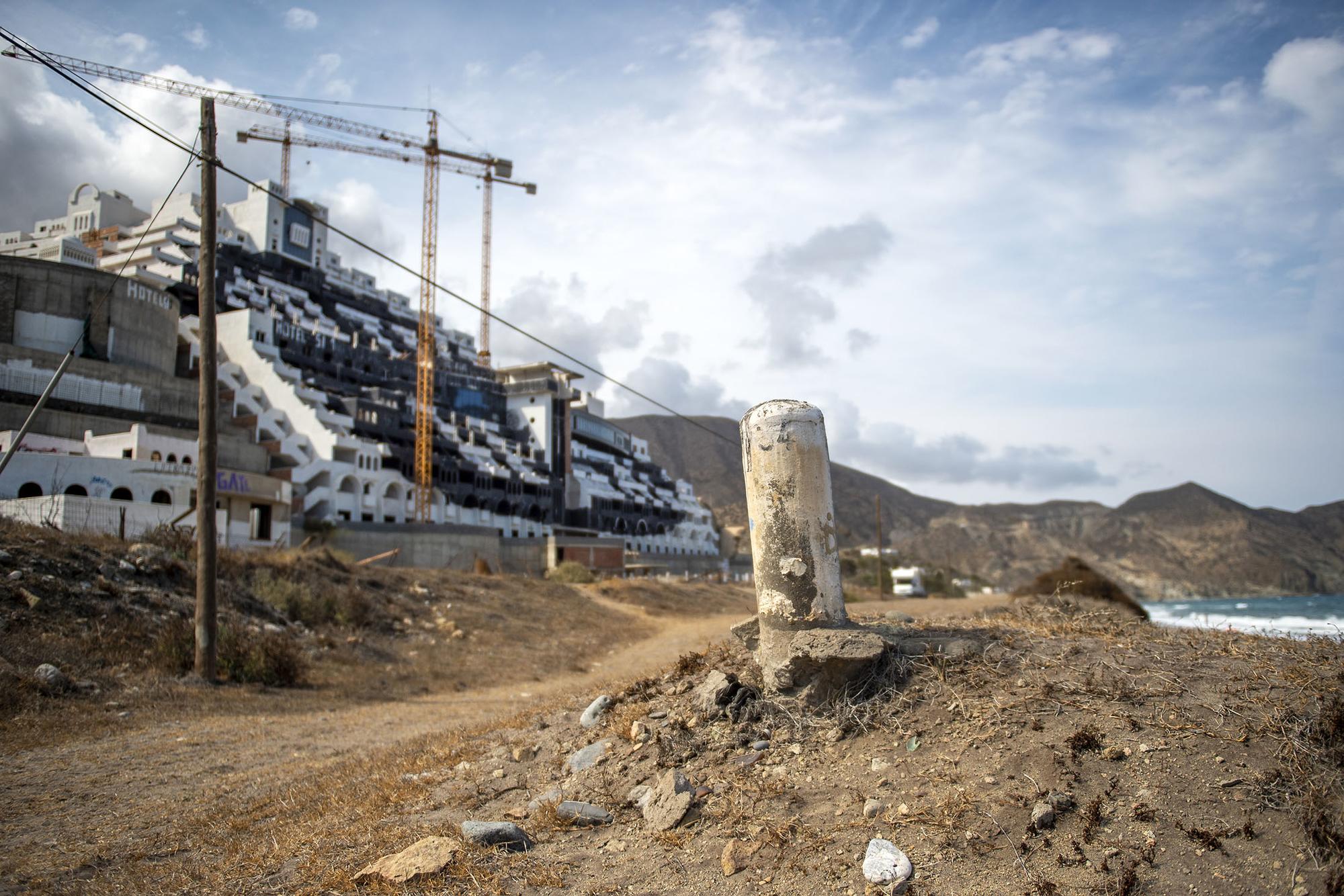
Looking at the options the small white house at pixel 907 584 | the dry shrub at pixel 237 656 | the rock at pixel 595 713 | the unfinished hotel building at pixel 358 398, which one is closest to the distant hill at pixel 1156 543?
the unfinished hotel building at pixel 358 398

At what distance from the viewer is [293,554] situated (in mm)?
24125

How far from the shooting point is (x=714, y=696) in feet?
22.1

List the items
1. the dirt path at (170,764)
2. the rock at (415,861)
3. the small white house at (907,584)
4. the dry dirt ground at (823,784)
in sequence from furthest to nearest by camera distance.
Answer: the small white house at (907,584)
the dirt path at (170,764)
the rock at (415,861)
the dry dirt ground at (823,784)

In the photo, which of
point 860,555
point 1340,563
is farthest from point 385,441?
point 1340,563

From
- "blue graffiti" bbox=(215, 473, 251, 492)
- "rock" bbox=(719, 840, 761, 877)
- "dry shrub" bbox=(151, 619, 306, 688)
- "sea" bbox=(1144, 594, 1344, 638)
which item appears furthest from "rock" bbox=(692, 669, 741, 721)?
"sea" bbox=(1144, 594, 1344, 638)

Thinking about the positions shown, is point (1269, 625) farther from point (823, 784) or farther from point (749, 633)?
point (823, 784)

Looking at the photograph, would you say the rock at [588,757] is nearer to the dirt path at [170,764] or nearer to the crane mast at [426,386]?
the dirt path at [170,764]

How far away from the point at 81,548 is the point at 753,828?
1711cm

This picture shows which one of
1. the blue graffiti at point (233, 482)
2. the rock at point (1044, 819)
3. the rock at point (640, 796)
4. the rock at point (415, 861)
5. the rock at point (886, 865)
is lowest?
the rock at point (415, 861)

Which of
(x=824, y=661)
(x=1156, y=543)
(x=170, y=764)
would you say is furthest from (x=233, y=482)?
(x=1156, y=543)

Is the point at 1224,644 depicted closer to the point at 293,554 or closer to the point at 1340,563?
the point at 293,554

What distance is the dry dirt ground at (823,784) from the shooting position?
4348 millimetres

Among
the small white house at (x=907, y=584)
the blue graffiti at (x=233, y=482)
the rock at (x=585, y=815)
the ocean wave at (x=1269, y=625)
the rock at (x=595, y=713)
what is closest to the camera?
the rock at (x=585, y=815)

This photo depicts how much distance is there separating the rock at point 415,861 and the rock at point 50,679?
893 centimetres
